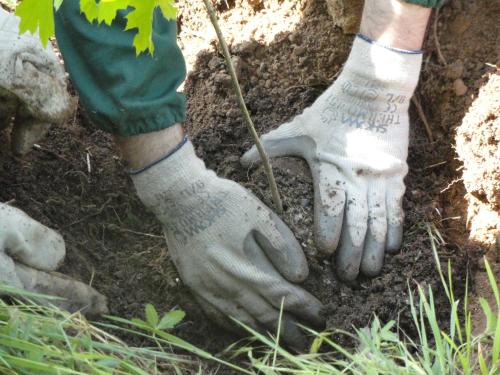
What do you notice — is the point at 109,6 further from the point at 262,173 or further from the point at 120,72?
the point at 262,173

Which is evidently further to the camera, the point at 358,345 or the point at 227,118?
the point at 227,118

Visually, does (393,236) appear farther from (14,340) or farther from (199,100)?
(14,340)

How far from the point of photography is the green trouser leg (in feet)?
5.87

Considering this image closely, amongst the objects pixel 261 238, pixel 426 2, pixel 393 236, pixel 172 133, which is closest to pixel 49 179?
pixel 172 133

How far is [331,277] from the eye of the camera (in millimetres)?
1968

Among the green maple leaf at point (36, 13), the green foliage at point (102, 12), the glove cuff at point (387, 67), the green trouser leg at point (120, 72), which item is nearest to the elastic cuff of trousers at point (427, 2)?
the glove cuff at point (387, 67)

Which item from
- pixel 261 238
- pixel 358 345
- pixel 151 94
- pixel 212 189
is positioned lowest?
pixel 358 345

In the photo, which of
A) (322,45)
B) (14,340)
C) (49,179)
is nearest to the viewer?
(14,340)

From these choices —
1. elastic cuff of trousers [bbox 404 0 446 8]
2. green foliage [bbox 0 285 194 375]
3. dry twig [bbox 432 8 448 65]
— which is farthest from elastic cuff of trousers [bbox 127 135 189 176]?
dry twig [bbox 432 8 448 65]

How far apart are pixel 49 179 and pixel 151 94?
57cm

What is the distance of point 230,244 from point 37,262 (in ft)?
1.68

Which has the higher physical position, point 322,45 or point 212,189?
point 322,45

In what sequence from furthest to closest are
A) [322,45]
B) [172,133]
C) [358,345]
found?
1. [322,45]
2. [172,133]
3. [358,345]

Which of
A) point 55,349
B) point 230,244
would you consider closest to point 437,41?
point 230,244
